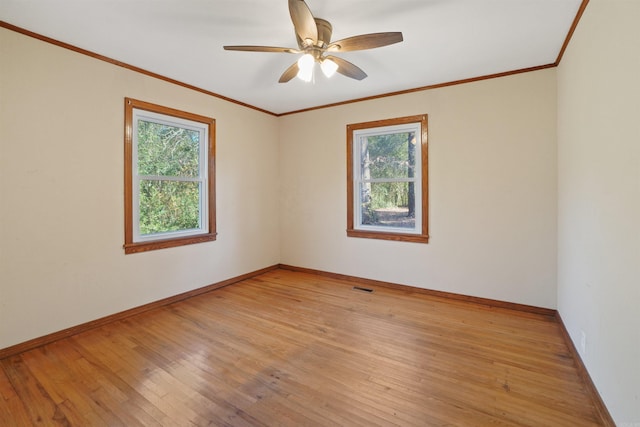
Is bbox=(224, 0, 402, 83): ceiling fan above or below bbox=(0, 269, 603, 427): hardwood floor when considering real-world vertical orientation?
above

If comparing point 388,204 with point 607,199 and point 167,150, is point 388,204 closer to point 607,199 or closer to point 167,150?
point 607,199

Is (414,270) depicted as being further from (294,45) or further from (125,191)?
(125,191)

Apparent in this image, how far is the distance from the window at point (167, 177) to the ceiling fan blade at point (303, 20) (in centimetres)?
214

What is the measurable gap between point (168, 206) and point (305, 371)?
2.54 meters

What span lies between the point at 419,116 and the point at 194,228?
3.27m

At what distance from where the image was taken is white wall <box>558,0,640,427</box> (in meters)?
1.36

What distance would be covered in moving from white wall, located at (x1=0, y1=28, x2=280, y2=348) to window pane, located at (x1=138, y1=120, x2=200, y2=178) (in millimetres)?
271

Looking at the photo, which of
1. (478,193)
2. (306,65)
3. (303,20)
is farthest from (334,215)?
(303,20)

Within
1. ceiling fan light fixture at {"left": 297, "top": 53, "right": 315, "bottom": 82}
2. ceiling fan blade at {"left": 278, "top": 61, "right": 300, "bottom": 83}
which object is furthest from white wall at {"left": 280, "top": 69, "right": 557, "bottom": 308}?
ceiling fan light fixture at {"left": 297, "top": 53, "right": 315, "bottom": 82}

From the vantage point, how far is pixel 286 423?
64.9 inches

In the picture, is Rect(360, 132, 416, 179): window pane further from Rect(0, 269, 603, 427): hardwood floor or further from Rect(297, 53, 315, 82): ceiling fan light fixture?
Rect(297, 53, 315, 82): ceiling fan light fixture

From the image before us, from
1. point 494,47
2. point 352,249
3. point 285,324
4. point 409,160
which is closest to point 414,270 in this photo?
point 352,249

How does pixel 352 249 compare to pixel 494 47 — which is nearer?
pixel 494 47

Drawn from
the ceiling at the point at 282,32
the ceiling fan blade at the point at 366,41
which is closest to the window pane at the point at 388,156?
the ceiling at the point at 282,32
